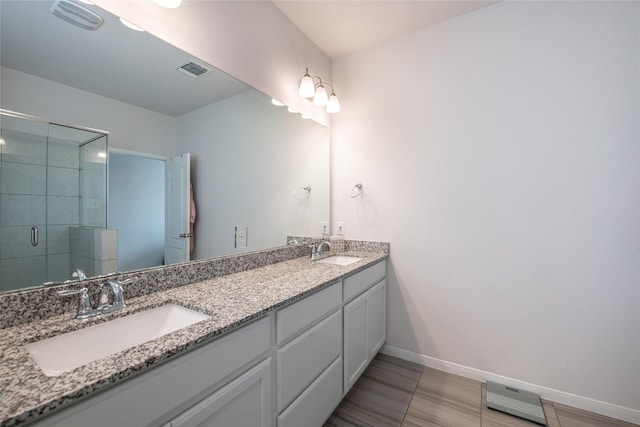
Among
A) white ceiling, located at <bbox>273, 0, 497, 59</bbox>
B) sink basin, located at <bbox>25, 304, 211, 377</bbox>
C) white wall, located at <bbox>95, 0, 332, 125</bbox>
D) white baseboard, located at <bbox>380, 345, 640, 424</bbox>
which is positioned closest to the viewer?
sink basin, located at <bbox>25, 304, 211, 377</bbox>

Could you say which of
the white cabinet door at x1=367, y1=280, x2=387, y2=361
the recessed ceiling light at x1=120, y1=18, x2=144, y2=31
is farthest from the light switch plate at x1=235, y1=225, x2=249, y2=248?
the recessed ceiling light at x1=120, y1=18, x2=144, y2=31

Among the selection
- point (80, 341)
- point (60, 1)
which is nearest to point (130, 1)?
point (60, 1)

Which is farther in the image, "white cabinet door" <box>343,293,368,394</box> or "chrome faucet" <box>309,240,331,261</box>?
"chrome faucet" <box>309,240,331,261</box>

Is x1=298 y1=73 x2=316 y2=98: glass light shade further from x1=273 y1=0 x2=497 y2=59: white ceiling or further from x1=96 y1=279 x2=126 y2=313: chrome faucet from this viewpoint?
x1=96 y1=279 x2=126 y2=313: chrome faucet

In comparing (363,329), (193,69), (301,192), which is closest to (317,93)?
(301,192)

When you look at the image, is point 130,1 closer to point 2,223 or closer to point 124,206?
point 124,206

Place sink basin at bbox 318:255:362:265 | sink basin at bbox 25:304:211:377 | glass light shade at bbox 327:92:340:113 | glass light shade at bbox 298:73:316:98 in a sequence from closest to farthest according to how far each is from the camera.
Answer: sink basin at bbox 25:304:211:377, glass light shade at bbox 298:73:316:98, sink basin at bbox 318:255:362:265, glass light shade at bbox 327:92:340:113

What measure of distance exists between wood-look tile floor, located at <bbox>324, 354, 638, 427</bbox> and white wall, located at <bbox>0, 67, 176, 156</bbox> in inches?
69.3

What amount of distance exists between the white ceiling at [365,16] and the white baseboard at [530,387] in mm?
2544

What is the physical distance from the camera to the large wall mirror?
2.89 ft

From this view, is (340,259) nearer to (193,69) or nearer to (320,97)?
(320,97)

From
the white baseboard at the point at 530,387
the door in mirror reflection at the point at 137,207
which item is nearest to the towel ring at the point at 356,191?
the white baseboard at the point at 530,387

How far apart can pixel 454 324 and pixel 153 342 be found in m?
2.00

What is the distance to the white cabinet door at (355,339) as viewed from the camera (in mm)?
1667
